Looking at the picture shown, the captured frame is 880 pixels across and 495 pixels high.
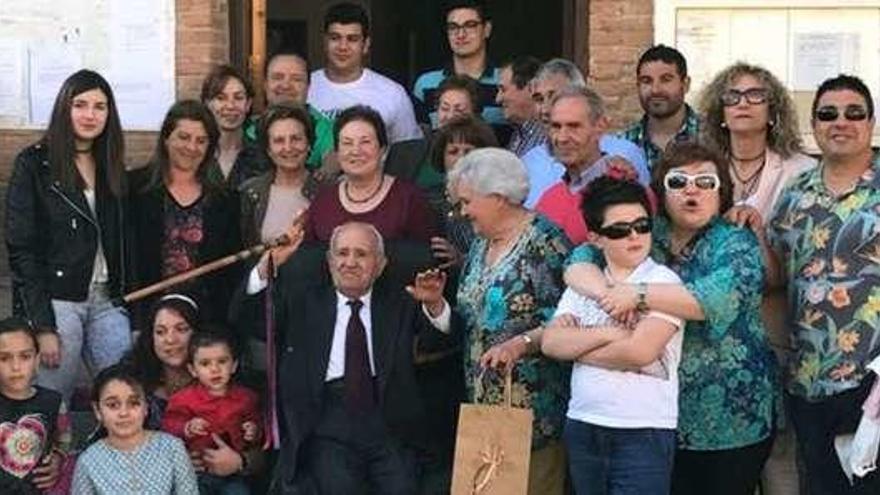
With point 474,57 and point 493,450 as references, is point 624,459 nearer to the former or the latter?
point 493,450

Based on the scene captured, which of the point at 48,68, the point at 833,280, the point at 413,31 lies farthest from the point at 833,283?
the point at 413,31

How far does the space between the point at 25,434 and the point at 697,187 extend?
266cm

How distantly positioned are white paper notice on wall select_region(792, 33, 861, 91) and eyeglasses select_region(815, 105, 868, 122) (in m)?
2.22

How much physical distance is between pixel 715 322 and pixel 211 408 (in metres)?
2.10

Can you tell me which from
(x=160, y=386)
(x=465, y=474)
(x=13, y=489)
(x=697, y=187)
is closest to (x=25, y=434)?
(x=13, y=489)

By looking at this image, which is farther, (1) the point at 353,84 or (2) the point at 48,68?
(2) the point at 48,68

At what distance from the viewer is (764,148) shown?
5312mm

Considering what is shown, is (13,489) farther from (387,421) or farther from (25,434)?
(387,421)

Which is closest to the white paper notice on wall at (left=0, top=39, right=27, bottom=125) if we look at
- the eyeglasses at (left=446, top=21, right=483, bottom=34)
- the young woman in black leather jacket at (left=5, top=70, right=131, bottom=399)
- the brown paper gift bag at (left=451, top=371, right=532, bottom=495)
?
the young woman in black leather jacket at (left=5, top=70, right=131, bottom=399)

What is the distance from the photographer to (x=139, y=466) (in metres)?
5.50

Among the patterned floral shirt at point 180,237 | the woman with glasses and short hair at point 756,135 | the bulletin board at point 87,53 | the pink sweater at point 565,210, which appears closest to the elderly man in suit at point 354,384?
the pink sweater at point 565,210

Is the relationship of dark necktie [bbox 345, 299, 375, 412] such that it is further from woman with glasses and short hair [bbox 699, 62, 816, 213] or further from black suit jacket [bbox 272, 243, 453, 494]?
woman with glasses and short hair [bbox 699, 62, 816, 213]

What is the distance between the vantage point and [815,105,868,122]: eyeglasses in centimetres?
491

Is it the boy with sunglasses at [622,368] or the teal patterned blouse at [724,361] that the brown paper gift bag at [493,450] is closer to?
the boy with sunglasses at [622,368]
